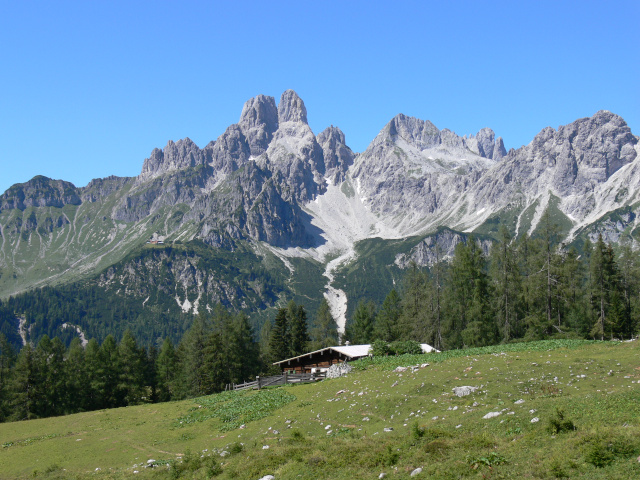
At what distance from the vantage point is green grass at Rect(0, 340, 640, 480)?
14.6 metres

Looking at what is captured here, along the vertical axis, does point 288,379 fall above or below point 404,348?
below

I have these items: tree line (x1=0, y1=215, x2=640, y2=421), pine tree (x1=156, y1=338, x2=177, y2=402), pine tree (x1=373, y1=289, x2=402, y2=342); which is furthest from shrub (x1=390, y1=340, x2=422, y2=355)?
pine tree (x1=156, y1=338, x2=177, y2=402)

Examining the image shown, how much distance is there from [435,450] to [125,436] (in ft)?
88.4

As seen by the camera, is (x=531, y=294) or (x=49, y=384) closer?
(x=531, y=294)

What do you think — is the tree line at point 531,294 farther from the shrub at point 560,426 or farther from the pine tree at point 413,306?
the shrub at point 560,426

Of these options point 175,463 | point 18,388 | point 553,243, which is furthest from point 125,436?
point 553,243

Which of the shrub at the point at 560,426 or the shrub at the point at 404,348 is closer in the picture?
the shrub at the point at 560,426

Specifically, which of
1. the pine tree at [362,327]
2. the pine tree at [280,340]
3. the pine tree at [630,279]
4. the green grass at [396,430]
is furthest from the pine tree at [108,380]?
the pine tree at [630,279]

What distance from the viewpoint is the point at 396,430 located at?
2269 cm

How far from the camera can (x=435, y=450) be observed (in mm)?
16281

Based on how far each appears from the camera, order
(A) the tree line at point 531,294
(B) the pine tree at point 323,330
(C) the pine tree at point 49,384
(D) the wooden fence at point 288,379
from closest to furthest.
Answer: (D) the wooden fence at point 288,379 < (A) the tree line at point 531,294 < (C) the pine tree at point 49,384 < (B) the pine tree at point 323,330

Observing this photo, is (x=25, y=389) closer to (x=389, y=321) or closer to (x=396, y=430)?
(x=389, y=321)

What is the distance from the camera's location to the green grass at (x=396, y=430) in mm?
14555

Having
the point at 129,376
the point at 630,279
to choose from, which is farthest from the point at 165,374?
the point at 630,279
